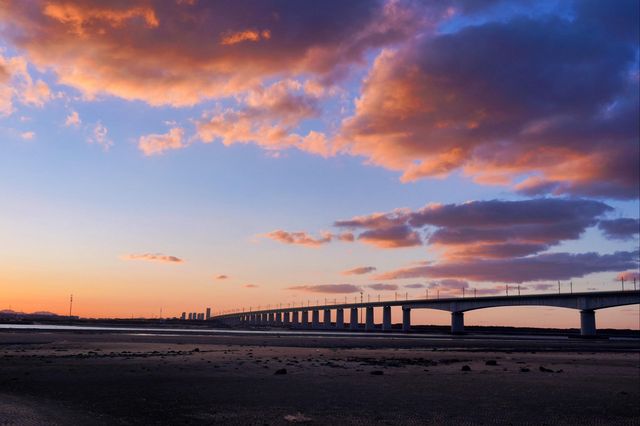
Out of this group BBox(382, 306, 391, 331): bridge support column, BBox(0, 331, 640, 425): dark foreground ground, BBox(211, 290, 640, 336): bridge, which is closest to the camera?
BBox(0, 331, 640, 425): dark foreground ground

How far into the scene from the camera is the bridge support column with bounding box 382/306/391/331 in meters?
177

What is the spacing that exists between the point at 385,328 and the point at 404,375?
154673mm

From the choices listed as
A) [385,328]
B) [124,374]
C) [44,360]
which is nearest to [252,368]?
[124,374]

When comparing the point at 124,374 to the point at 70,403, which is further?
the point at 124,374

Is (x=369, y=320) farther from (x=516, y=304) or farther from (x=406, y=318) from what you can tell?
(x=516, y=304)

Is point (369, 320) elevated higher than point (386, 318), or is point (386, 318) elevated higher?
point (386, 318)

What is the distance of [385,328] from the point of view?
176750 millimetres

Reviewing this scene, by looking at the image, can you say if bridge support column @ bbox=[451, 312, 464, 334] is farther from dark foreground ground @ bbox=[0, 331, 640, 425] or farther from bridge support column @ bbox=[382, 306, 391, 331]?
dark foreground ground @ bbox=[0, 331, 640, 425]

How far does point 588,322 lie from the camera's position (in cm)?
11556

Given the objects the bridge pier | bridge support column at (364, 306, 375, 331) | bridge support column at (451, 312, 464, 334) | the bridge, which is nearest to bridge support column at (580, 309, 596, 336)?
the bridge

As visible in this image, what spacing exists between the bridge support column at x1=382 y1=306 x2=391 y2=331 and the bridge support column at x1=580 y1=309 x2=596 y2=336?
6911 centimetres

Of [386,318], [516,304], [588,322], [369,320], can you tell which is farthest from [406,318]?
[588,322]

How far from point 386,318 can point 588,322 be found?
244ft

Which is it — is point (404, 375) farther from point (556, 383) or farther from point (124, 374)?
point (124, 374)
